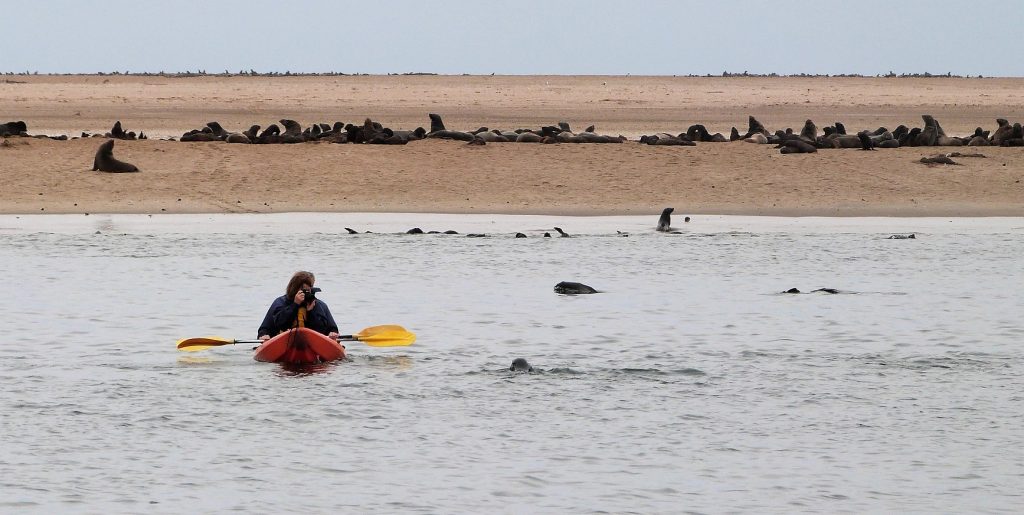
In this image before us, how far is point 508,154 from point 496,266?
997 cm

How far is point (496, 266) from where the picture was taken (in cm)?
1780

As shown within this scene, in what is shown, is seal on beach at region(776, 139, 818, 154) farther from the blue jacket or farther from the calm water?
the blue jacket

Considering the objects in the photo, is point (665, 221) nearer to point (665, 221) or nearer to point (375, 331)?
point (665, 221)

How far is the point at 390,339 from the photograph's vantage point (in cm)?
1223

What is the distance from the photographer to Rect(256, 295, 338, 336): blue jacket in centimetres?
1198

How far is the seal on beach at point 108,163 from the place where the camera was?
994 inches

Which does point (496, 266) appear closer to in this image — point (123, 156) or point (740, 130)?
point (123, 156)

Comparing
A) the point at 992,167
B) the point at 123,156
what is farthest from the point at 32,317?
the point at 992,167

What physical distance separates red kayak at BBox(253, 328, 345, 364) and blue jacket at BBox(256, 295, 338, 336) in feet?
1.32

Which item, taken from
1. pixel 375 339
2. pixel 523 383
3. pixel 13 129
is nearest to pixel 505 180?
pixel 13 129

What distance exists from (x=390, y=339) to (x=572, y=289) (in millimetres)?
3742

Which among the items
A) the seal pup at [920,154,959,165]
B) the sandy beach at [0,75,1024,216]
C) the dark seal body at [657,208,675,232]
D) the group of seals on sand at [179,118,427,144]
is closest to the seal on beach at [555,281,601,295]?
the dark seal body at [657,208,675,232]

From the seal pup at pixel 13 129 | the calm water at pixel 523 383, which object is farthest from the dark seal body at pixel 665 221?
the seal pup at pixel 13 129

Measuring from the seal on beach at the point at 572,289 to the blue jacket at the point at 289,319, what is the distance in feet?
13.3
